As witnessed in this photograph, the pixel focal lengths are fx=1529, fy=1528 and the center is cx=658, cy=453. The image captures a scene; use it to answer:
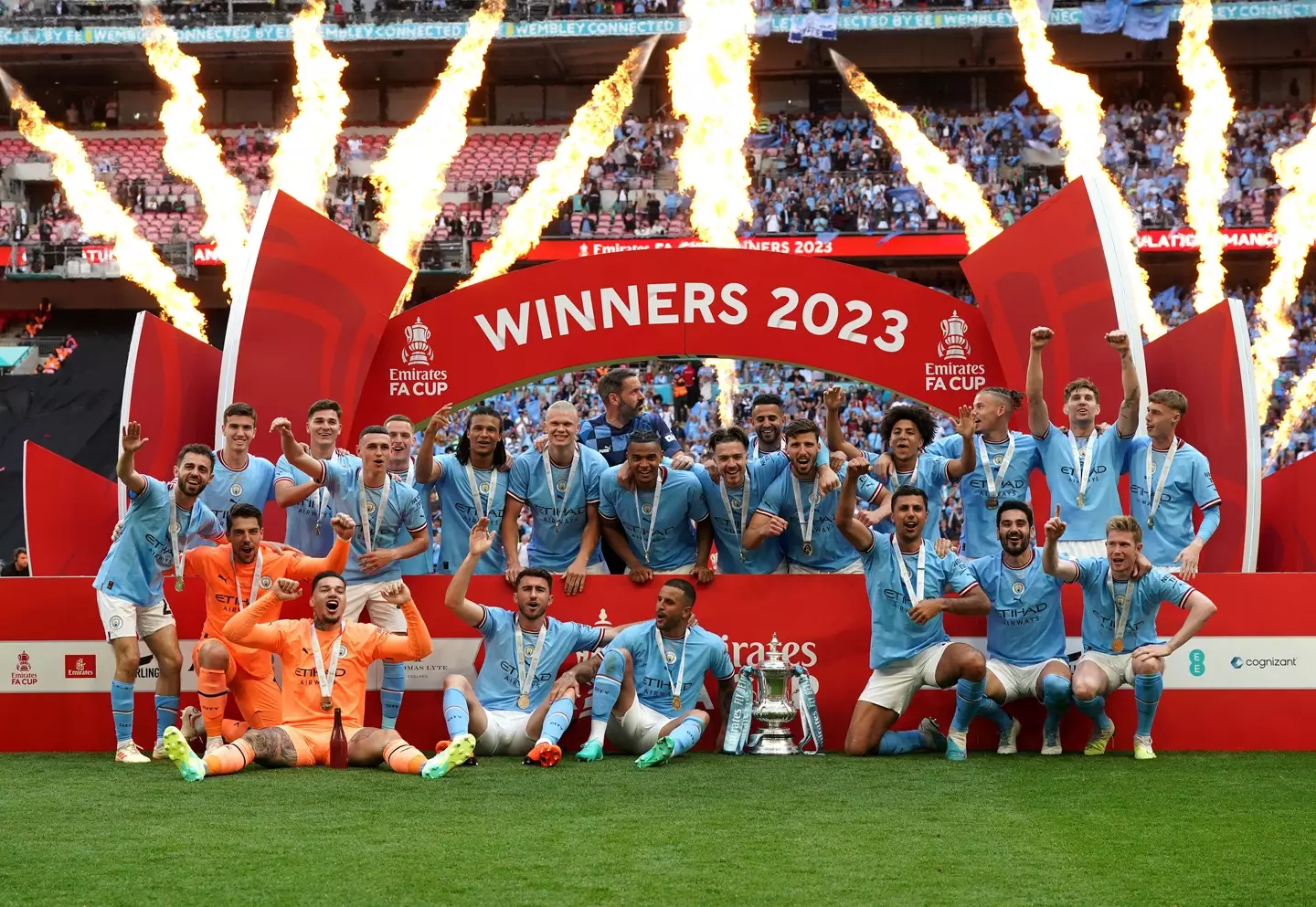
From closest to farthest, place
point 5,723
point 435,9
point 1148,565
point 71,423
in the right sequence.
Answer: point 1148,565 < point 5,723 < point 71,423 < point 435,9

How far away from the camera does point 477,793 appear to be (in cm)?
690

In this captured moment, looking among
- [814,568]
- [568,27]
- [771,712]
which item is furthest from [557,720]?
[568,27]

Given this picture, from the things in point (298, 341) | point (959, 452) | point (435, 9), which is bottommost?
point (959, 452)

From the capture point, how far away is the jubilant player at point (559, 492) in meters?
9.29

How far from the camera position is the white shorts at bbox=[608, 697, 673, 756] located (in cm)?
844

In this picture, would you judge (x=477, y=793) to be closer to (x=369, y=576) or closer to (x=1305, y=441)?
(x=369, y=576)

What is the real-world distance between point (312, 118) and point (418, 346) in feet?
91.3

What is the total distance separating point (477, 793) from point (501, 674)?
5.67ft

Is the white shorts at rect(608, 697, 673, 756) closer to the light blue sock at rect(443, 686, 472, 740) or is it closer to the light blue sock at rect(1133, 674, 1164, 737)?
the light blue sock at rect(443, 686, 472, 740)

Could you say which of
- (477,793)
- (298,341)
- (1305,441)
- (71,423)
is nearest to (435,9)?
(71,423)

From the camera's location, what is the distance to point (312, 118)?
122 feet

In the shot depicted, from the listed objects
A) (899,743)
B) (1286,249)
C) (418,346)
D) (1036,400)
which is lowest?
(899,743)

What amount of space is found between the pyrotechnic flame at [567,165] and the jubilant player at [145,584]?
2226 centimetres

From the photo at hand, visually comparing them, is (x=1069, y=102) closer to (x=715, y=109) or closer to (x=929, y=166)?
(x=929, y=166)
